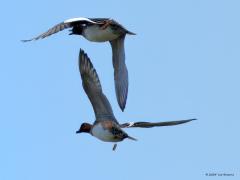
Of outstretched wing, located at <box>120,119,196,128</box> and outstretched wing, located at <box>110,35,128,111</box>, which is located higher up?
outstretched wing, located at <box>110,35,128,111</box>

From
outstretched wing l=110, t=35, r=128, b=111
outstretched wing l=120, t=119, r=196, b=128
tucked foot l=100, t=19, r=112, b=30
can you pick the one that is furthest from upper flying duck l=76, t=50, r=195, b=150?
outstretched wing l=110, t=35, r=128, b=111

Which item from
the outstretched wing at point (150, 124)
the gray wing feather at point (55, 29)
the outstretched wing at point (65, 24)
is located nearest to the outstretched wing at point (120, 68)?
the outstretched wing at point (65, 24)

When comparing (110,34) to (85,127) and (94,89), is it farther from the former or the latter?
(85,127)

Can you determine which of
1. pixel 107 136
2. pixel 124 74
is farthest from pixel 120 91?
pixel 107 136

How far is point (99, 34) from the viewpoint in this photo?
79.2ft

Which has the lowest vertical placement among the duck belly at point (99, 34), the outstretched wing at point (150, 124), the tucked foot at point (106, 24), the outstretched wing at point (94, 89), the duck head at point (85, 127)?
the duck head at point (85, 127)

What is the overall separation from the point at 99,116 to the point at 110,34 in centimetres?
225

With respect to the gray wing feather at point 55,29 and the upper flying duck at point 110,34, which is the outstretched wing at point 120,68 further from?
the gray wing feather at point 55,29

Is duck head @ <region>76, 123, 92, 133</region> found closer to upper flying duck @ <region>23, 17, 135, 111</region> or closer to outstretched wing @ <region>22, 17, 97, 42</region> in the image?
upper flying duck @ <region>23, 17, 135, 111</region>

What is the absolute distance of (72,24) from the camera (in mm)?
24438

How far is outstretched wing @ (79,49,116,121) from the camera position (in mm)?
22875

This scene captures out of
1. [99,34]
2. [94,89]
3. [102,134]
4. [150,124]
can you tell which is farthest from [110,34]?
[150,124]

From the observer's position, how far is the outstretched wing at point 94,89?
22.9m

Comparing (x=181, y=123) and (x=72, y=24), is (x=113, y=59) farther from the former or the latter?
(x=181, y=123)
